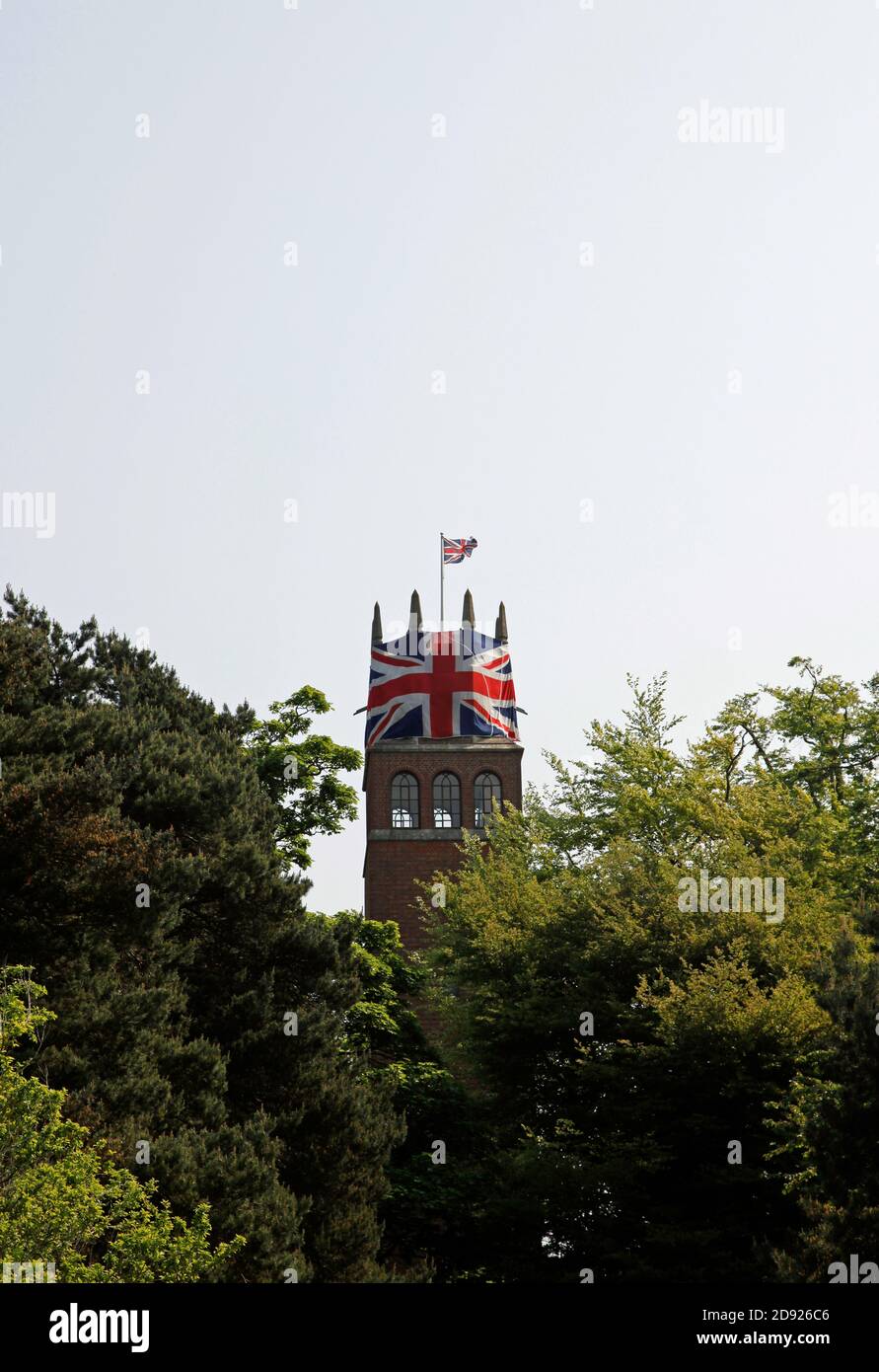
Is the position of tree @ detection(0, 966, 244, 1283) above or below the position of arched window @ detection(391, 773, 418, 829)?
below

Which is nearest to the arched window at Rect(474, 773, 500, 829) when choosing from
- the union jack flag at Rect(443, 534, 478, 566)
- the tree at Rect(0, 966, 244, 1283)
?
the union jack flag at Rect(443, 534, 478, 566)

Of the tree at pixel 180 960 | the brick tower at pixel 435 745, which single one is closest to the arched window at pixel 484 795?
the brick tower at pixel 435 745

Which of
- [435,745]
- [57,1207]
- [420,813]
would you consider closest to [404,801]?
[420,813]

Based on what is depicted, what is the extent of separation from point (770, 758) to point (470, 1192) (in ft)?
58.1

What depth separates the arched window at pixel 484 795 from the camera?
65.0 m

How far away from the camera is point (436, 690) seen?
65.9 meters

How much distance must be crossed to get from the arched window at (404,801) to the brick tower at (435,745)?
0.12 feet

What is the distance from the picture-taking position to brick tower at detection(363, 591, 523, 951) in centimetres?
6456

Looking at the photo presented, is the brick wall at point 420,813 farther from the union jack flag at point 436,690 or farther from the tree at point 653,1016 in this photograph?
the tree at point 653,1016

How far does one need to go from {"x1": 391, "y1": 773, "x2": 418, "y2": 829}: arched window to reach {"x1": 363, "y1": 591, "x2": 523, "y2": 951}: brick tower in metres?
0.04

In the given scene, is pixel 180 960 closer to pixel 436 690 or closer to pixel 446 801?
pixel 446 801

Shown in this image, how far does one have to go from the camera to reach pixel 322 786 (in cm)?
4825

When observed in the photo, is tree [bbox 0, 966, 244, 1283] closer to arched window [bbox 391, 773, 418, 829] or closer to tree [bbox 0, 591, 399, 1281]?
tree [bbox 0, 591, 399, 1281]

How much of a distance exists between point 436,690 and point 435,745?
2.17 metres
